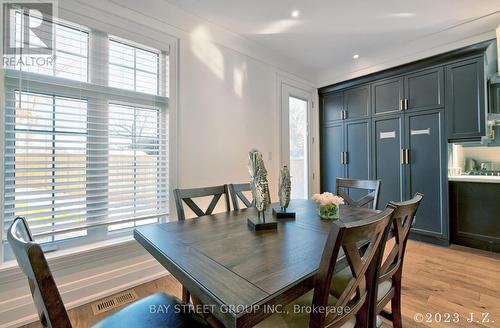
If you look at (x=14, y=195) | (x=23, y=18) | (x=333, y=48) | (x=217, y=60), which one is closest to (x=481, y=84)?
(x=333, y=48)

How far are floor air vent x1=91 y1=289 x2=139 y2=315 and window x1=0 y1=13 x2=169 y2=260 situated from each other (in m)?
0.51

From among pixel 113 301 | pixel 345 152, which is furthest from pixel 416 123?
pixel 113 301

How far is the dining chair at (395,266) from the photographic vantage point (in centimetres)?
105

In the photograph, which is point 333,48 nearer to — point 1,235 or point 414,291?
point 414,291

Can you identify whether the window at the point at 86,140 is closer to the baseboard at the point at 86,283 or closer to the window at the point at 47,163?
the window at the point at 47,163

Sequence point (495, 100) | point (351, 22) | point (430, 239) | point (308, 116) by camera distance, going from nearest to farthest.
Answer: point (351, 22) → point (495, 100) → point (430, 239) → point (308, 116)

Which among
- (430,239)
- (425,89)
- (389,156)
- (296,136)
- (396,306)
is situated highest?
(425,89)

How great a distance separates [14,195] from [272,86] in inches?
118

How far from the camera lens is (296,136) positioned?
3.82m

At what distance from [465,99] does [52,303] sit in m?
3.99

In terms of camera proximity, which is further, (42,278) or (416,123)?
(416,123)

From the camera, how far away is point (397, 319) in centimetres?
135

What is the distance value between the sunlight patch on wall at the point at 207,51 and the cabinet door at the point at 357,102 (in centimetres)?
227

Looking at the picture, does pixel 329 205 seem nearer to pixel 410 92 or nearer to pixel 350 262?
pixel 350 262
